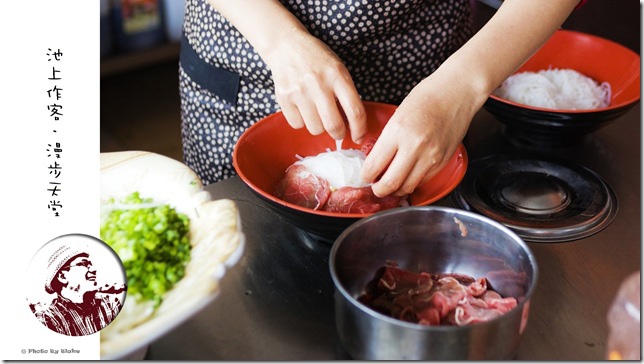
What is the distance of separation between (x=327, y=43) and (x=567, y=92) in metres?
0.56

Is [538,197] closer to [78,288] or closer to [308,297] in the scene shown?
[308,297]

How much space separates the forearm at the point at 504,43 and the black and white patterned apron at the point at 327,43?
199 millimetres

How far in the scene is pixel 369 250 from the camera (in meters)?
0.99

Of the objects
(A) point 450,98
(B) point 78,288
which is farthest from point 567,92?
(B) point 78,288

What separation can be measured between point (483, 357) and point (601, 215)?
0.51 metres

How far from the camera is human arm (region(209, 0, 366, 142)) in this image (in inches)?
45.4

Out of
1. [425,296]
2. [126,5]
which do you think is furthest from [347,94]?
[126,5]

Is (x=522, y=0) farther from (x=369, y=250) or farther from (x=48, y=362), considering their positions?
(x=48, y=362)

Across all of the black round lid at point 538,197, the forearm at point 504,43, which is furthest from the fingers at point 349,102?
the black round lid at point 538,197

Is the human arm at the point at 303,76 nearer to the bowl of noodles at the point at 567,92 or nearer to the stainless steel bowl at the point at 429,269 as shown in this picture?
the stainless steel bowl at the point at 429,269

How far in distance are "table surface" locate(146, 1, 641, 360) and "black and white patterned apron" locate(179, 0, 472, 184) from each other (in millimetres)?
304

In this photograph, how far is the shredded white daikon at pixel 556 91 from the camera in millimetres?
1470

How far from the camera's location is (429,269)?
1.05 metres

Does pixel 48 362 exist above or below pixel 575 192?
below
